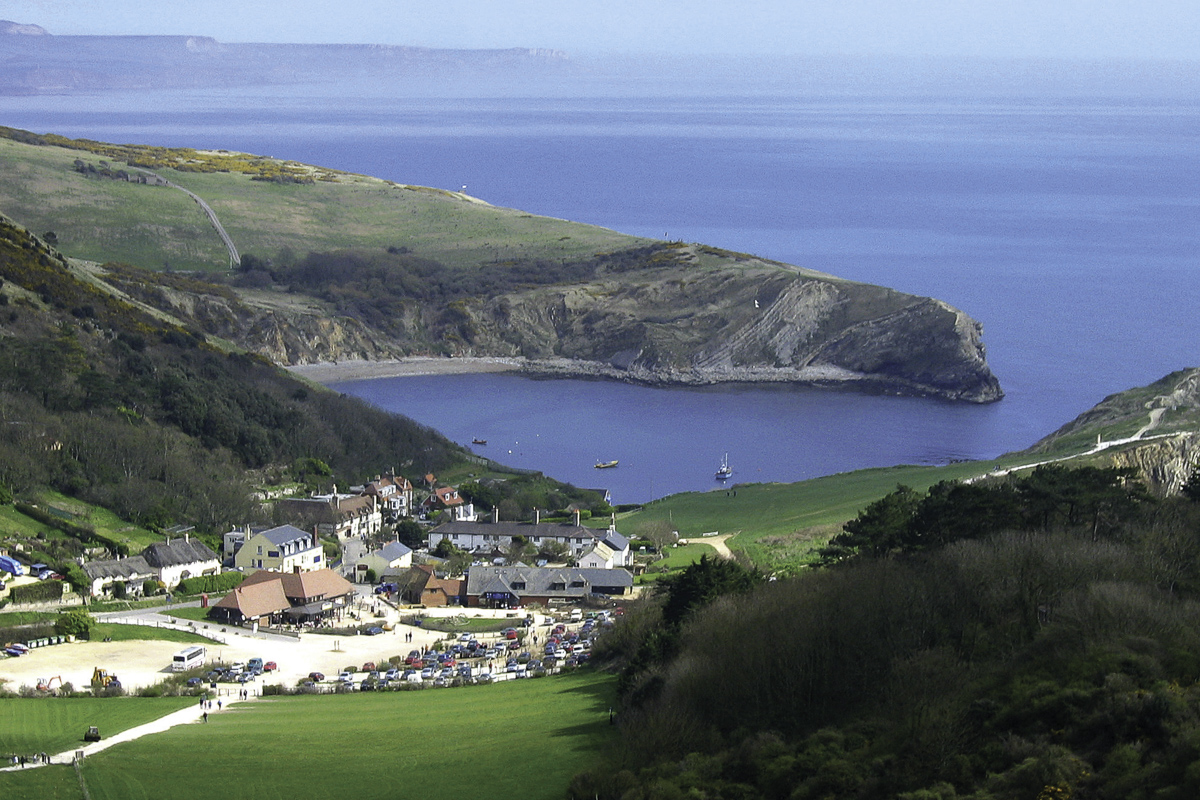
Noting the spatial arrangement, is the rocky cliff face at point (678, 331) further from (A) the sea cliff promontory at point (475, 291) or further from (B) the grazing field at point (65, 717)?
(B) the grazing field at point (65, 717)

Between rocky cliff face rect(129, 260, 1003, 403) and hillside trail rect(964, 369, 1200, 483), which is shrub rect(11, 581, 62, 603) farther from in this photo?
rocky cliff face rect(129, 260, 1003, 403)

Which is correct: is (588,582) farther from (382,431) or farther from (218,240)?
(218,240)

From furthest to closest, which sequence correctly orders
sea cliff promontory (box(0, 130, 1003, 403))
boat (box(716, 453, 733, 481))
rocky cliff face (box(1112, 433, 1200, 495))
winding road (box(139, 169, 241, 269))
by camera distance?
winding road (box(139, 169, 241, 269)) → sea cliff promontory (box(0, 130, 1003, 403)) → boat (box(716, 453, 733, 481)) → rocky cliff face (box(1112, 433, 1200, 495))

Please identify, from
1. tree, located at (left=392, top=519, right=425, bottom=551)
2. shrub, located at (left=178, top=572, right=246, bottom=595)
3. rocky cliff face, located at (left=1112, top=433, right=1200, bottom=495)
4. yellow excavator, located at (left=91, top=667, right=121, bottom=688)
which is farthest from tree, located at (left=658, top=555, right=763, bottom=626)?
tree, located at (left=392, top=519, right=425, bottom=551)

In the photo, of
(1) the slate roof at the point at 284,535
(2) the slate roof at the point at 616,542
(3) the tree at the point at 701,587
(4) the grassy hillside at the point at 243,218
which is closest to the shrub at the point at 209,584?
(1) the slate roof at the point at 284,535

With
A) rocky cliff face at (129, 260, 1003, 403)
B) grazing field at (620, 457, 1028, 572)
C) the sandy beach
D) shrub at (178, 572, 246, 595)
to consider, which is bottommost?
shrub at (178, 572, 246, 595)

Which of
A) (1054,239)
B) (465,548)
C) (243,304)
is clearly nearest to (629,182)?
(1054,239)

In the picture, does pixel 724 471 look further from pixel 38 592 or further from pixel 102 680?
pixel 102 680
